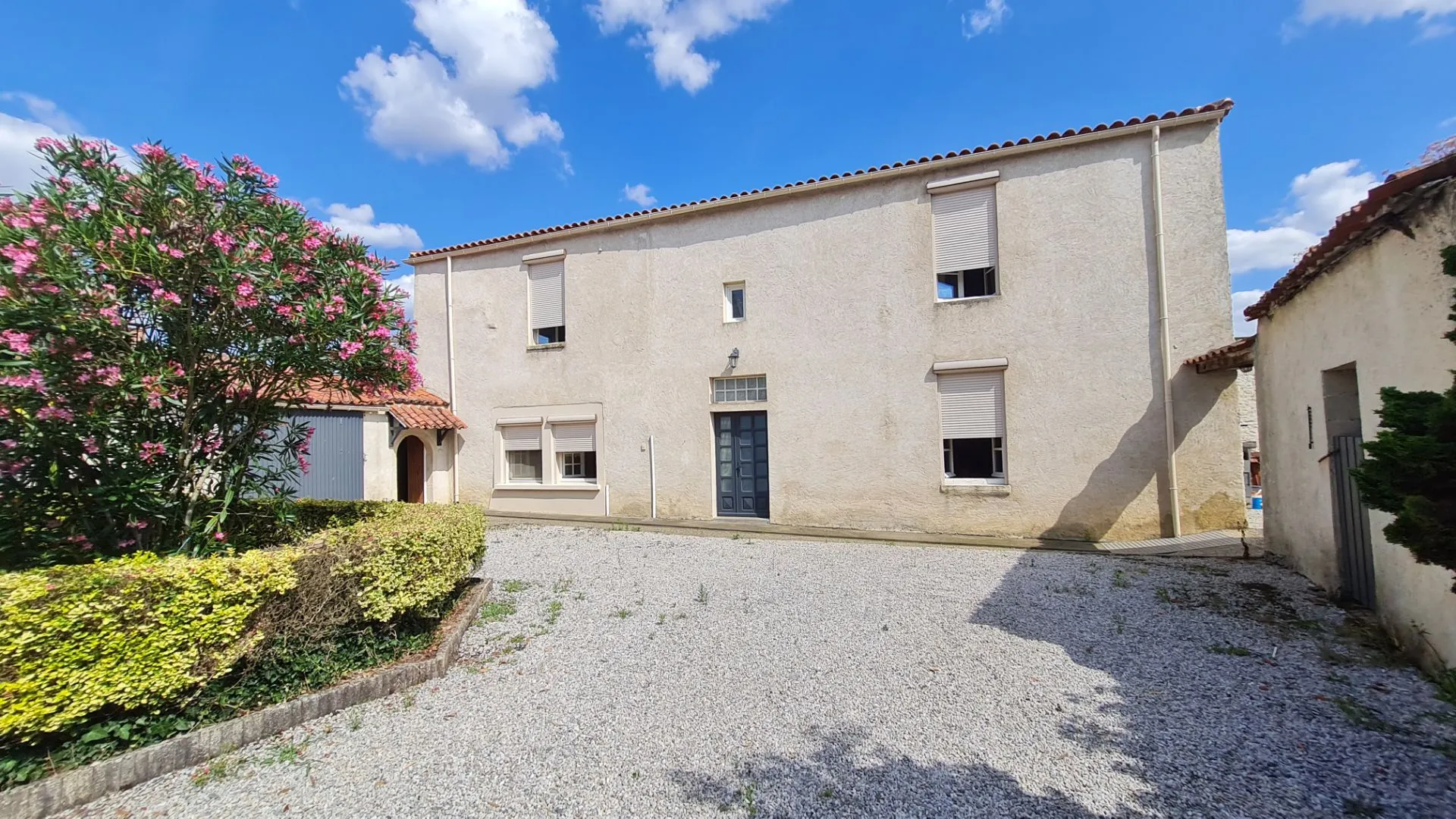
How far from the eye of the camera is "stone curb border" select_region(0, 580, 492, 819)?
2.89 metres

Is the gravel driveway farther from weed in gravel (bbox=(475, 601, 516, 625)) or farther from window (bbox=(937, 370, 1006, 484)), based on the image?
window (bbox=(937, 370, 1006, 484))

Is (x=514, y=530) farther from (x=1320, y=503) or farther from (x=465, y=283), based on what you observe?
(x=1320, y=503)

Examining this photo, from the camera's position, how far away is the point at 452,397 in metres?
14.0

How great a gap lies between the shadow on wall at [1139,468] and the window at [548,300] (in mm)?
10160

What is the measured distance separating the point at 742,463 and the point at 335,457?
8419 mm

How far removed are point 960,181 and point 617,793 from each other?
9941mm

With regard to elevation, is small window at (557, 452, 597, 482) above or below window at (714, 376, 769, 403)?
below

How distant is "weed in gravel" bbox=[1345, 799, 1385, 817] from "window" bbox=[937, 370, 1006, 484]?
23.6ft

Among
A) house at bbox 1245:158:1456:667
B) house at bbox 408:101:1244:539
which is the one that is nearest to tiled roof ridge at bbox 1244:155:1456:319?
house at bbox 1245:158:1456:667

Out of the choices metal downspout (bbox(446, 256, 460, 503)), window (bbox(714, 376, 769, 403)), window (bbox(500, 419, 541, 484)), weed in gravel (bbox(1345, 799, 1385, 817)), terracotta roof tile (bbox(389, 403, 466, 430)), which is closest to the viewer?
weed in gravel (bbox(1345, 799, 1385, 817))

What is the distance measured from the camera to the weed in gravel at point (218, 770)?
10.4 feet

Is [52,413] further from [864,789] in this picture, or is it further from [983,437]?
[983,437]

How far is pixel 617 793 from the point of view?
2.99m

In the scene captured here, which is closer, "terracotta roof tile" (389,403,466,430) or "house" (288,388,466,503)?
"house" (288,388,466,503)
